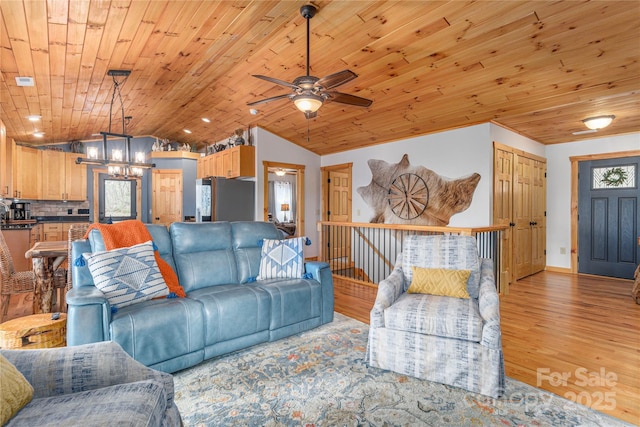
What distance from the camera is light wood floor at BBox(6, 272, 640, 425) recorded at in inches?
82.6

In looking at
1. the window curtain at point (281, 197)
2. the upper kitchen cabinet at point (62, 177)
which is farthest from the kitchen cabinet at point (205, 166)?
the window curtain at point (281, 197)

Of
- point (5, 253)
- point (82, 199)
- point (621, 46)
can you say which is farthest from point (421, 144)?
point (82, 199)

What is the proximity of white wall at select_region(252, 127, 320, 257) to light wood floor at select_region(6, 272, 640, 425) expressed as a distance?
7.63ft

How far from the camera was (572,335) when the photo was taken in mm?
2939

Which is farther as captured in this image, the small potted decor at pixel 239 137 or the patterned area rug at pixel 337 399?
the small potted decor at pixel 239 137

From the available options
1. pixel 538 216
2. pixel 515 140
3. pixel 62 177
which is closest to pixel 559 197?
pixel 538 216

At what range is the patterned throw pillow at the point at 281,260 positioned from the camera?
3.11 metres

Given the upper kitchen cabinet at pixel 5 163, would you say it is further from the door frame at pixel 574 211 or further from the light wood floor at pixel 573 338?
the door frame at pixel 574 211

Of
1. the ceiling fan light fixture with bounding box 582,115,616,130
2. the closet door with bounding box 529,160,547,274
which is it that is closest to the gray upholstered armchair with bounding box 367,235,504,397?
the ceiling fan light fixture with bounding box 582,115,616,130

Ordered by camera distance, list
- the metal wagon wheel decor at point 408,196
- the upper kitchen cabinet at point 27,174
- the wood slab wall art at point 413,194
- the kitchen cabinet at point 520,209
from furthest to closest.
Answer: the upper kitchen cabinet at point 27,174 → the metal wagon wheel decor at point 408,196 → the wood slab wall art at point 413,194 → the kitchen cabinet at point 520,209

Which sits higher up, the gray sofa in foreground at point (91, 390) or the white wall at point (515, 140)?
the white wall at point (515, 140)

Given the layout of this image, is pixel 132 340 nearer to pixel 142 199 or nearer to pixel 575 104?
pixel 575 104

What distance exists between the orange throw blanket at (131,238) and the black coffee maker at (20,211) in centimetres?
528

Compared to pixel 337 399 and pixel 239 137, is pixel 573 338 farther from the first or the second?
pixel 239 137
